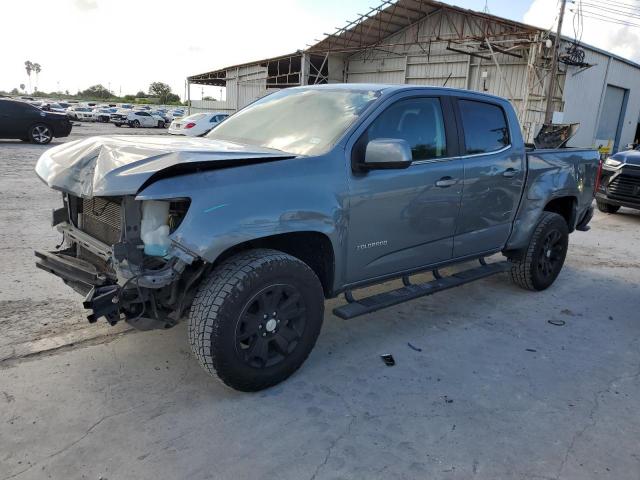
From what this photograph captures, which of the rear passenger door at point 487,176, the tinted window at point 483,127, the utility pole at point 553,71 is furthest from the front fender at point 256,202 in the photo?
the utility pole at point 553,71

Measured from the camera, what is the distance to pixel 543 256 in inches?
210

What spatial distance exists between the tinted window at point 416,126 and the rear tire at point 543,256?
1.78m

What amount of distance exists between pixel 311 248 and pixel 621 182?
8.68 metres

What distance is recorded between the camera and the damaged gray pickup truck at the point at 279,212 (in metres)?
2.78

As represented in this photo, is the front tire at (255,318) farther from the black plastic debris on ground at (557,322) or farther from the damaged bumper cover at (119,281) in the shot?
the black plastic debris on ground at (557,322)

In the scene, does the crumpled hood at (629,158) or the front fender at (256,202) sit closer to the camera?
the front fender at (256,202)

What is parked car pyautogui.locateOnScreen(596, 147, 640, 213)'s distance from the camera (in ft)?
31.4

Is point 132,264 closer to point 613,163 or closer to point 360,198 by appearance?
point 360,198

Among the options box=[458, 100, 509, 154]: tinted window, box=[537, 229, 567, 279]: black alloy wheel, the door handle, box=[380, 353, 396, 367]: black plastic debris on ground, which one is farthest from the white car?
box=[380, 353, 396, 367]: black plastic debris on ground

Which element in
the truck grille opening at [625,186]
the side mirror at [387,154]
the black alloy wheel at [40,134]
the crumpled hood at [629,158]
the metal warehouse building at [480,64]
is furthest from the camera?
the metal warehouse building at [480,64]

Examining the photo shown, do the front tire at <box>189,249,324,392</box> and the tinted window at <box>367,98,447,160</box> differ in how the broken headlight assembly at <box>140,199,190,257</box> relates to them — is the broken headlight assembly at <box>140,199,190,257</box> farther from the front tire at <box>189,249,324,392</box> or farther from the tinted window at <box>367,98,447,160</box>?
the tinted window at <box>367,98,447,160</box>

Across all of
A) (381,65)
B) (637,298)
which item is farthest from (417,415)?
(381,65)

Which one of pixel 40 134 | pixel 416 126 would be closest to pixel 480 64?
pixel 40 134

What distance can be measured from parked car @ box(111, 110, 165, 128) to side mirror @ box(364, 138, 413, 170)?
3885 cm
